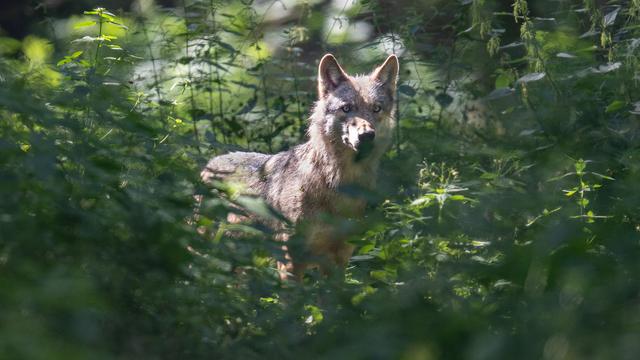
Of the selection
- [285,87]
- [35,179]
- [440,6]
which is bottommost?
[285,87]

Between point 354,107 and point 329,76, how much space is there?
49 cm

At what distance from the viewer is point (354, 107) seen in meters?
7.71

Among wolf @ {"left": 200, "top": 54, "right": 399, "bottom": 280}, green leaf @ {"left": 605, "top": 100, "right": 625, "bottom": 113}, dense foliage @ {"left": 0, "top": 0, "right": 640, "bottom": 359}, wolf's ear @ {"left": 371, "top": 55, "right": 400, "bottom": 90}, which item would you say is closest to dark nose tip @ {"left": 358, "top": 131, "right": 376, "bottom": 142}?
wolf @ {"left": 200, "top": 54, "right": 399, "bottom": 280}

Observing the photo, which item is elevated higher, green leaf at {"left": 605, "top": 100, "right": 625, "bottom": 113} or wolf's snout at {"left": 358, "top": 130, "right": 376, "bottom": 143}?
green leaf at {"left": 605, "top": 100, "right": 625, "bottom": 113}

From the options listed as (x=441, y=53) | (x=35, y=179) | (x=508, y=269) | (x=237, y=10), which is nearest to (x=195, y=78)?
(x=237, y=10)

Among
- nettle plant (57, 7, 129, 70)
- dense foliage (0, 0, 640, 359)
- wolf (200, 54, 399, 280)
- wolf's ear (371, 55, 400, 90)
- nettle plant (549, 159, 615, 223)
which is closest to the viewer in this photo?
dense foliage (0, 0, 640, 359)

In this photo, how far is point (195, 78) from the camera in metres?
8.71

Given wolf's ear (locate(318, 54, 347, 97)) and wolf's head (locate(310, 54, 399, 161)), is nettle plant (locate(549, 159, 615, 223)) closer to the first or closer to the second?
wolf's head (locate(310, 54, 399, 161))

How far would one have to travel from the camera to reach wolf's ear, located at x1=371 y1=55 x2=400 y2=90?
26.2 ft

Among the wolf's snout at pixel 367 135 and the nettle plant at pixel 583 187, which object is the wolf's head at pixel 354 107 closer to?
the wolf's snout at pixel 367 135

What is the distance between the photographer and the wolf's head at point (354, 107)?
749 centimetres

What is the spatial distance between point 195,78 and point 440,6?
226 centimetres

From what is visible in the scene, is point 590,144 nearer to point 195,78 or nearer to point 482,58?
point 482,58

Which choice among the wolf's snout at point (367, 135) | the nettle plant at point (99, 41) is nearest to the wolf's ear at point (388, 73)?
the wolf's snout at point (367, 135)
